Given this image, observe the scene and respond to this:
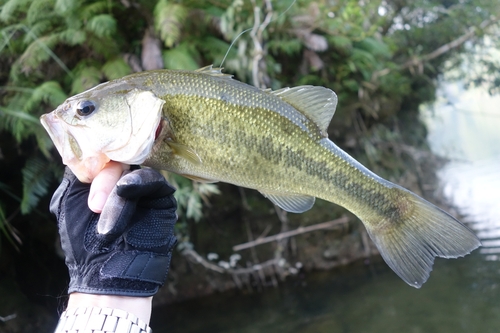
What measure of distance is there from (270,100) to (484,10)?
875cm

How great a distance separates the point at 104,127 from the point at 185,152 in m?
0.36

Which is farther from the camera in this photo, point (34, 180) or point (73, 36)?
point (34, 180)

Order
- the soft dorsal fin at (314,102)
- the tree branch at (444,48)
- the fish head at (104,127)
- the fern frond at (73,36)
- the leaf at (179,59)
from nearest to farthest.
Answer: the fish head at (104,127)
the soft dorsal fin at (314,102)
the leaf at (179,59)
the fern frond at (73,36)
the tree branch at (444,48)

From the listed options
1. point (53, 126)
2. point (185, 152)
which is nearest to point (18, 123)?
point (53, 126)

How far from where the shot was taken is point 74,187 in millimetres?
1881

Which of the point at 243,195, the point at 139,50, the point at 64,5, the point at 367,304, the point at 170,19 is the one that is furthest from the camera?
the point at 243,195

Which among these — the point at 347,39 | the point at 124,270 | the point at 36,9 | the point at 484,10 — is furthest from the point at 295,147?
the point at 484,10

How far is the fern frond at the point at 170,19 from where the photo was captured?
4277mm

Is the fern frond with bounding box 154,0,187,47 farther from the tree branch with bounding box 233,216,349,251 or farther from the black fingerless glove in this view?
the tree branch with bounding box 233,216,349,251

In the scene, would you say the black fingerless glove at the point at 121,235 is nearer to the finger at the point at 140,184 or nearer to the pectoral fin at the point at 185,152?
the finger at the point at 140,184

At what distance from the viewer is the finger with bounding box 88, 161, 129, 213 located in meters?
1.67

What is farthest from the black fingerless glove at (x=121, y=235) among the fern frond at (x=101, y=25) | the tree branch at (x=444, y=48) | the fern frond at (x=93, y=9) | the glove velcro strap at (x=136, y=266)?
the tree branch at (x=444, y=48)

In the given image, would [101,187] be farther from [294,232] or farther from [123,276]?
[294,232]

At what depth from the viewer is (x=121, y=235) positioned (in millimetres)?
1807
